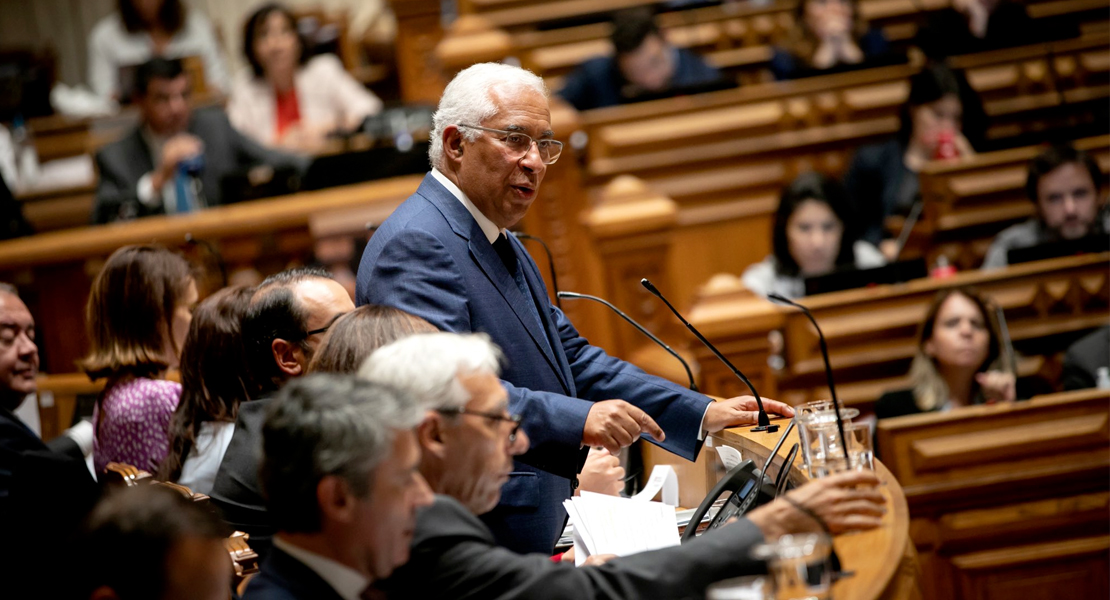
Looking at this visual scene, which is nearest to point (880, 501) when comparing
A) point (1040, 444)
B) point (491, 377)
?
point (491, 377)

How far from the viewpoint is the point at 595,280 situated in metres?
4.43

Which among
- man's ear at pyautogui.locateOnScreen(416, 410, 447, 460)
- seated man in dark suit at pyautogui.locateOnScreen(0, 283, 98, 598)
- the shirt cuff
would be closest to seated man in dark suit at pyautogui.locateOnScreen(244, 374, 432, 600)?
man's ear at pyautogui.locateOnScreen(416, 410, 447, 460)

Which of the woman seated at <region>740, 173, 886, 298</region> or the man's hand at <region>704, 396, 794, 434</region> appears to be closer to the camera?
the man's hand at <region>704, 396, 794, 434</region>

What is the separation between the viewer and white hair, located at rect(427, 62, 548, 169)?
7.40 feet

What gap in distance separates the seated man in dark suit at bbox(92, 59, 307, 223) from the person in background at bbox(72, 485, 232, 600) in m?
3.37

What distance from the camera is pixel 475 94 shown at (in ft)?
7.43

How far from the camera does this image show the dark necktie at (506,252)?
2.33m

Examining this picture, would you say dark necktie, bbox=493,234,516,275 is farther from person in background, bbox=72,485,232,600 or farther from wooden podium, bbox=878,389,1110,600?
wooden podium, bbox=878,389,1110,600

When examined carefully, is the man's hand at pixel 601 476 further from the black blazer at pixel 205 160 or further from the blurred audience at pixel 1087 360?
the black blazer at pixel 205 160

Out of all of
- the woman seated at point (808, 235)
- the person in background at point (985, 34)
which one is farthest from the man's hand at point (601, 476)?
the person in background at point (985, 34)

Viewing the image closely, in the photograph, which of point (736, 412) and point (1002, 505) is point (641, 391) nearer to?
point (736, 412)

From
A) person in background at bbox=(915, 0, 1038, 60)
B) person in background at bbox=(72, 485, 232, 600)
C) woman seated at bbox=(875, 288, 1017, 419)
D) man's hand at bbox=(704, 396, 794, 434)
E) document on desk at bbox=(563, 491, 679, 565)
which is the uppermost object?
person in background at bbox=(915, 0, 1038, 60)

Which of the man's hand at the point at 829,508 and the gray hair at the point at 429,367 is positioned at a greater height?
the gray hair at the point at 429,367

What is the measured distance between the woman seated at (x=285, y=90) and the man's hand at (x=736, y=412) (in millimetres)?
3619
